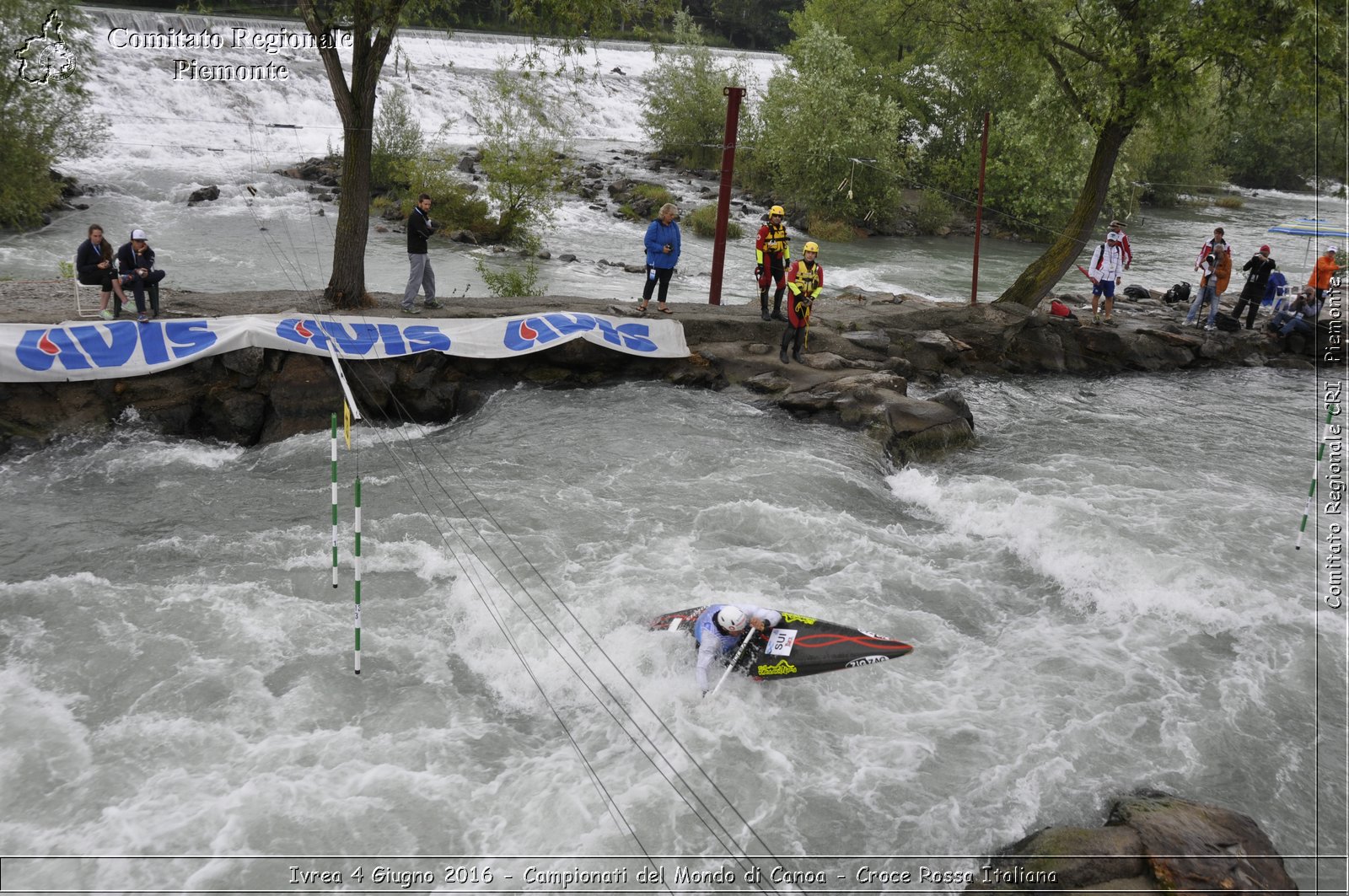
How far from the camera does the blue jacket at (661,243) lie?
1436cm

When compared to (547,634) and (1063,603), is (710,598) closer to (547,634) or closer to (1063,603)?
(547,634)

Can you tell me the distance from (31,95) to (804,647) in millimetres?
22257

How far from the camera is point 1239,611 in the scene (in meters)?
9.41

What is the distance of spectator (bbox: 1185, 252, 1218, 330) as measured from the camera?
720 inches

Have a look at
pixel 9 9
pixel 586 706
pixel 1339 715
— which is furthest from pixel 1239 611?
pixel 9 9

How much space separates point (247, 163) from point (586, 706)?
29338 mm

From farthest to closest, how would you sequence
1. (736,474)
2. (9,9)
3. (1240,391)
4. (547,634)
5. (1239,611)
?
1. (9,9)
2. (1240,391)
3. (736,474)
4. (1239,611)
5. (547,634)

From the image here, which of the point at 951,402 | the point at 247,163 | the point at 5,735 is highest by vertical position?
the point at 247,163

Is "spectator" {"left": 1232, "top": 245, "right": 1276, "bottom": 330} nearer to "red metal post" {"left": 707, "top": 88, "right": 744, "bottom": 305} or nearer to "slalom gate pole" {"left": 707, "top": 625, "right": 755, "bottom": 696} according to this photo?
"red metal post" {"left": 707, "top": 88, "right": 744, "bottom": 305}

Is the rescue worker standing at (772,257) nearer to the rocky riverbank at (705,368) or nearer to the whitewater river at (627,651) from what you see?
the rocky riverbank at (705,368)

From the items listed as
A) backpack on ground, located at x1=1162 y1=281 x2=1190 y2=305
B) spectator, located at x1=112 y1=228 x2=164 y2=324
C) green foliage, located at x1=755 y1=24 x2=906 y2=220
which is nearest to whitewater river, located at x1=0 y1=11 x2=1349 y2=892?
spectator, located at x1=112 y1=228 x2=164 y2=324

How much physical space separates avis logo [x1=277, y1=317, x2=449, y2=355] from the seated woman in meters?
2.07

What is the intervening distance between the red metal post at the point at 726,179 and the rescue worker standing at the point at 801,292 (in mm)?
1815

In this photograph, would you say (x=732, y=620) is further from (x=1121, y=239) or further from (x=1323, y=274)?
(x=1323, y=274)
